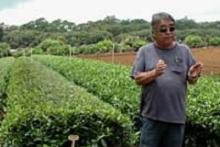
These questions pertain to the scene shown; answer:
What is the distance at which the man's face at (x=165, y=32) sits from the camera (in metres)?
4.49

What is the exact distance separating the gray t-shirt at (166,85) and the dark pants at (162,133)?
6 centimetres

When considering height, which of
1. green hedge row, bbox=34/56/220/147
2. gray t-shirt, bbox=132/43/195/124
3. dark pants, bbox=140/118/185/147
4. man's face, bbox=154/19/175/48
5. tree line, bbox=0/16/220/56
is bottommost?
tree line, bbox=0/16/220/56

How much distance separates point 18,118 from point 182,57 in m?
2.23

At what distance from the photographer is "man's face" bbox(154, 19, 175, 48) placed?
4.49 m

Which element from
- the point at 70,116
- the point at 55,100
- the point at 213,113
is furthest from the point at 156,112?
the point at 55,100

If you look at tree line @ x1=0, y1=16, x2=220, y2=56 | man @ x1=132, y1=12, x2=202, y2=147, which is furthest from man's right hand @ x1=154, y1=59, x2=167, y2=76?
tree line @ x1=0, y1=16, x2=220, y2=56

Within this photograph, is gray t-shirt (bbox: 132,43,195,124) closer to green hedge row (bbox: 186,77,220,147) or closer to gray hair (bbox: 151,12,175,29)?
gray hair (bbox: 151,12,175,29)

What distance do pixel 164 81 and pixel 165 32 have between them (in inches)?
15.4

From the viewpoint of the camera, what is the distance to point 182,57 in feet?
15.2

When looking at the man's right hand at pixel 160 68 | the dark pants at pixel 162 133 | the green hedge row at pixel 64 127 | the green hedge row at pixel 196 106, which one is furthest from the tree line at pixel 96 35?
the man's right hand at pixel 160 68

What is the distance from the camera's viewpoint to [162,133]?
468cm

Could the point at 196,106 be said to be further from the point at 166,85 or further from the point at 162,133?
the point at 166,85

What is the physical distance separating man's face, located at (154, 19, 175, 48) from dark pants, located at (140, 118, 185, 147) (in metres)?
0.67

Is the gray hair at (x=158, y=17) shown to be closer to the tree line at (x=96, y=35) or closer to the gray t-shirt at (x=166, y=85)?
the gray t-shirt at (x=166, y=85)
